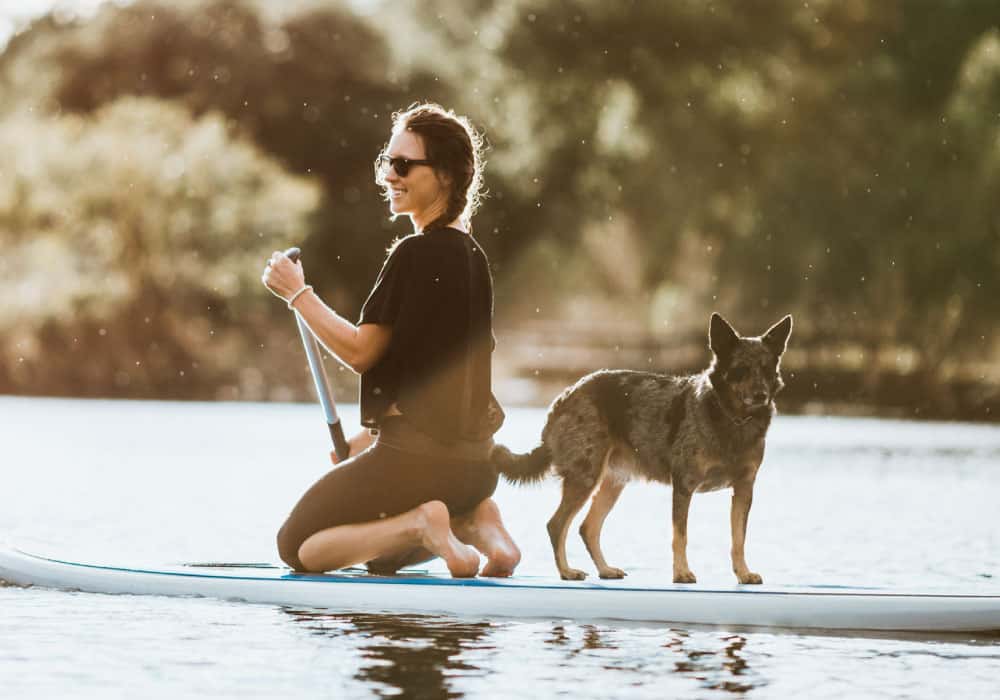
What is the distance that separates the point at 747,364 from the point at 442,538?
148cm

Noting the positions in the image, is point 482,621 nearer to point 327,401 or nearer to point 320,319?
point 327,401

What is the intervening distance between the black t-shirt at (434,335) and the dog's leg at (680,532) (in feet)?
3.10

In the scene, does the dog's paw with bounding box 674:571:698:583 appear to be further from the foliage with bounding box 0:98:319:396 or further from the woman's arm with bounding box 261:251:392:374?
the foliage with bounding box 0:98:319:396

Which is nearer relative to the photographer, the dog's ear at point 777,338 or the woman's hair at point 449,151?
the woman's hair at point 449,151

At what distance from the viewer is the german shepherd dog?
25.4 feet

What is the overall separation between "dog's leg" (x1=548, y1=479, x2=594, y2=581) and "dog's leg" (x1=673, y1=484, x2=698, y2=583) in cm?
46

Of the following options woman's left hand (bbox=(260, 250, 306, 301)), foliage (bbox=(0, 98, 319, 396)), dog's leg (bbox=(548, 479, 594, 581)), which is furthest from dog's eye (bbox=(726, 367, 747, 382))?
foliage (bbox=(0, 98, 319, 396))

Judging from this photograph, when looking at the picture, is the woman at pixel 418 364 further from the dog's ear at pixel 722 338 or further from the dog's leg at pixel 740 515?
the dog's leg at pixel 740 515

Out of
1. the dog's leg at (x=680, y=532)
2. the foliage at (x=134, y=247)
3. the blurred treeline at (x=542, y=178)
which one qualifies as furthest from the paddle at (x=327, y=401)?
the foliage at (x=134, y=247)

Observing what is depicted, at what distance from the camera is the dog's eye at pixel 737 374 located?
7.69 m

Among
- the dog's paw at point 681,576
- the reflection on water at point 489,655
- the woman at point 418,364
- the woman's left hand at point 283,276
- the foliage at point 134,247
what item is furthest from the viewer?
the foliage at point 134,247

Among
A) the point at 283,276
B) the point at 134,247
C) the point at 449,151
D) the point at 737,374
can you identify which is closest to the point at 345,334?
the point at 283,276

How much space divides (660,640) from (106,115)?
3789 cm

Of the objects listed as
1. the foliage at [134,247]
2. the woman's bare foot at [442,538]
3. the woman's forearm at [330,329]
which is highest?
the foliage at [134,247]
